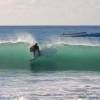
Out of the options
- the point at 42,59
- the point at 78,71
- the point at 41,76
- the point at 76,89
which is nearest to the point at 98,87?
the point at 76,89

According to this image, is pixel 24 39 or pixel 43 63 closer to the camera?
pixel 43 63

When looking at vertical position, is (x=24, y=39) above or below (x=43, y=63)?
below

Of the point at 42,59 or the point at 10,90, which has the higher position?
the point at 10,90

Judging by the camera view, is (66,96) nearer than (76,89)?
Yes

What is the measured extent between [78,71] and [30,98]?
906cm

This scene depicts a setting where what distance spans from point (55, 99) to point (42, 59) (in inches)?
681

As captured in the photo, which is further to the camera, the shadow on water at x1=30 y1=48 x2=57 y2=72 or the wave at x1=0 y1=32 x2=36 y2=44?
the wave at x1=0 y1=32 x2=36 y2=44

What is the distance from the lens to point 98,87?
59.0 feet

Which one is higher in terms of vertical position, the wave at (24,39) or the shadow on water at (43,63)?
the shadow on water at (43,63)

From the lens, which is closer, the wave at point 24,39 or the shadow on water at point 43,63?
the shadow on water at point 43,63

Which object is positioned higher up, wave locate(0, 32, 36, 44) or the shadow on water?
the shadow on water

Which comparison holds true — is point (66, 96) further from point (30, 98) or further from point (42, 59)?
point (42, 59)

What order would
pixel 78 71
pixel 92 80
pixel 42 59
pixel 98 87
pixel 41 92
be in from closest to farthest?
pixel 41 92, pixel 98 87, pixel 92 80, pixel 78 71, pixel 42 59

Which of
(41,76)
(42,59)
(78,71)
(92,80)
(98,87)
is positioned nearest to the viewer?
(98,87)
